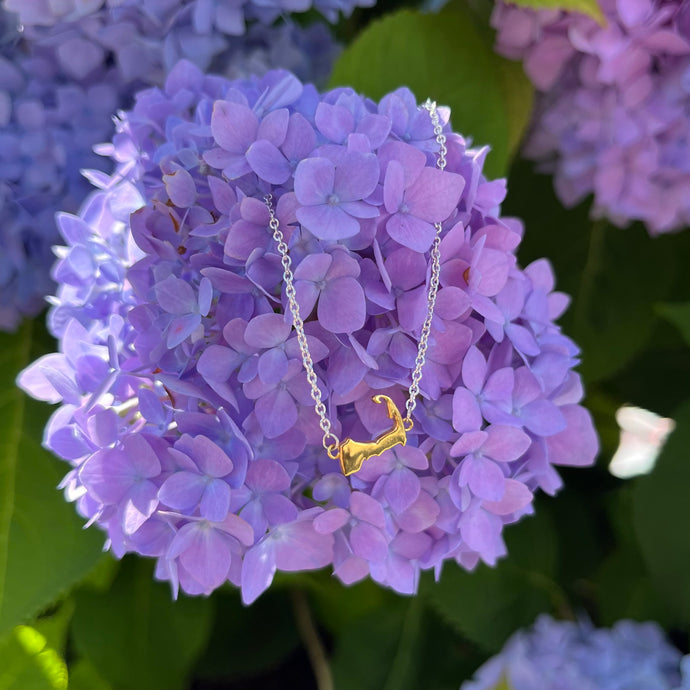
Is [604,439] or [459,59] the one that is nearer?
[459,59]

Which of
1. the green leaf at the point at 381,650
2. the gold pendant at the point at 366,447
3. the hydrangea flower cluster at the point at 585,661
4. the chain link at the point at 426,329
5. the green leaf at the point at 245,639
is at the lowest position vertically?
the green leaf at the point at 245,639

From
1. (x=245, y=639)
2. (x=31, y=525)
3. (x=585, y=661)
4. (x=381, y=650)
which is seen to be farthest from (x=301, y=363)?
(x=245, y=639)

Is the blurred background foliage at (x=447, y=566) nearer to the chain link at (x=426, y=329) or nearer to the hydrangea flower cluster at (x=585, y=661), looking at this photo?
the hydrangea flower cluster at (x=585, y=661)

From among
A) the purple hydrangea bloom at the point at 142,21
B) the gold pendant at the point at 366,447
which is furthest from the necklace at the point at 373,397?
the purple hydrangea bloom at the point at 142,21

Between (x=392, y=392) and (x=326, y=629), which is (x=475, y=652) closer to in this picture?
(x=326, y=629)

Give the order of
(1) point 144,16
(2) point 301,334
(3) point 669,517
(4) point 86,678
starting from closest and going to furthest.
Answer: (2) point 301,334 → (1) point 144,16 → (3) point 669,517 → (4) point 86,678

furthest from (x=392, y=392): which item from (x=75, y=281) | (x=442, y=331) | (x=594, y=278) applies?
(x=594, y=278)

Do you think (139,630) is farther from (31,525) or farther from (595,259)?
(595,259)

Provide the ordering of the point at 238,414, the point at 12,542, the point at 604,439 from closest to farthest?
1. the point at 238,414
2. the point at 12,542
3. the point at 604,439
